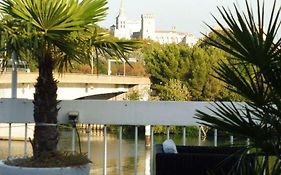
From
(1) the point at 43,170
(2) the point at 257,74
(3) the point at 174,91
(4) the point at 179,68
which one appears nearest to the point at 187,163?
(1) the point at 43,170

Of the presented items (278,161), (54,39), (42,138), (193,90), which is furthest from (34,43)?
(193,90)

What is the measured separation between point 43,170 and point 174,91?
23052mm

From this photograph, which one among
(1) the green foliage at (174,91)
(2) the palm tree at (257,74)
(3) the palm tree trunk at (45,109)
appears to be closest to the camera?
(2) the palm tree at (257,74)

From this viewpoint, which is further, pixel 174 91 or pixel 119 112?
pixel 174 91

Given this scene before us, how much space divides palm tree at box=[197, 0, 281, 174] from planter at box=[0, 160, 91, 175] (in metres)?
1.22

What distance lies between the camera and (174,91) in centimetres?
2600

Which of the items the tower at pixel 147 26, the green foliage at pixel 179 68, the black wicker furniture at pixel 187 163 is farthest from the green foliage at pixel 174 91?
the tower at pixel 147 26

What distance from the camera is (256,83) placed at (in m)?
2.19

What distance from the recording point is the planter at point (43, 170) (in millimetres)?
3061

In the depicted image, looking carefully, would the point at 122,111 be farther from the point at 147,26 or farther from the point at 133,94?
the point at 147,26

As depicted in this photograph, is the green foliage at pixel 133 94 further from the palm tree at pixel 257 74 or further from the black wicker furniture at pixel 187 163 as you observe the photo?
the palm tree at pixel 257 74

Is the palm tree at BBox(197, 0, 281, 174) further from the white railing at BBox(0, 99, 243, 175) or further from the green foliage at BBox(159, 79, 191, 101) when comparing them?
the green foliage at BBox(159, 79, 191, 101)

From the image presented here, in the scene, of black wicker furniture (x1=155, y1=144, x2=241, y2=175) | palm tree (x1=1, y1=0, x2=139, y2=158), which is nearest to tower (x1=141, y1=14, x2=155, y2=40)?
palm tree (x1=1, y1=0, x2=139, y2=158)

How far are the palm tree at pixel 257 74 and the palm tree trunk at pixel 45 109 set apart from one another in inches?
53.9
